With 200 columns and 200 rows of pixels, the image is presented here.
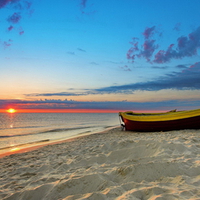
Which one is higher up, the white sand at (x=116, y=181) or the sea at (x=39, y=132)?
the white sand at (x=116, y=181)

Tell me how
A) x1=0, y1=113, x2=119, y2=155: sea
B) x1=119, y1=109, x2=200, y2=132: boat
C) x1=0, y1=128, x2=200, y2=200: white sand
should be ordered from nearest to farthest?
x1=0, y1=128, x2=200, y2=200: white sand
x1=119, y1=109, x2=200, y2=132: boat
x1=0, y1=113, x2=119, y2=155: sea

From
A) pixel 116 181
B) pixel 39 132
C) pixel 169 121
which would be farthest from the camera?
pixel 39 132

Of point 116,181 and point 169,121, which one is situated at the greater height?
point 116,181

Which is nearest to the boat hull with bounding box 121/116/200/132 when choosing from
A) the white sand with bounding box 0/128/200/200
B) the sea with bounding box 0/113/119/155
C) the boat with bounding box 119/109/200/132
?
the boat with bounding box 119/109/200/132

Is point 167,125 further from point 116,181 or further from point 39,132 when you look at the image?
point 39,132

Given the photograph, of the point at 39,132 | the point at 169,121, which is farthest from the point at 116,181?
the point at 39,132

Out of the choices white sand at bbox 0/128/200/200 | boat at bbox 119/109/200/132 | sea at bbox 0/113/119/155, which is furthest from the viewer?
sea at bbox 0/113/119/155

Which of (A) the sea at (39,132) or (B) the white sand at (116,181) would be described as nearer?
(B) the white sand at (116,181)

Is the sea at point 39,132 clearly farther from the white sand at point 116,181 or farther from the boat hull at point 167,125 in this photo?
the white sand at point 116,181

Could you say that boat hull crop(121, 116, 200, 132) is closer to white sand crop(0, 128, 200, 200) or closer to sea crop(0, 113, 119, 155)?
sea crop(0, 113, 119, 155)

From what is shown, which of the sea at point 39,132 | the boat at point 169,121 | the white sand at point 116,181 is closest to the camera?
the white sand at point 116,181

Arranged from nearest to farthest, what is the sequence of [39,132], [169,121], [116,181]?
1. [116,181]
2. [169,121]
3. [39,132]

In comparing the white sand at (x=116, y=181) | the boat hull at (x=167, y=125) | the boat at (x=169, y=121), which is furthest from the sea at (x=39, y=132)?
the white sand at (x=116, y=181)

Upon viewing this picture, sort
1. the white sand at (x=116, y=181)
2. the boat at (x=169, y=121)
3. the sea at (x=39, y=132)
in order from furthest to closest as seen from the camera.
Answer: the sea at (x=39, y=132), the boat at (x=169, y=121), the white sand at (x=116, y=181)
